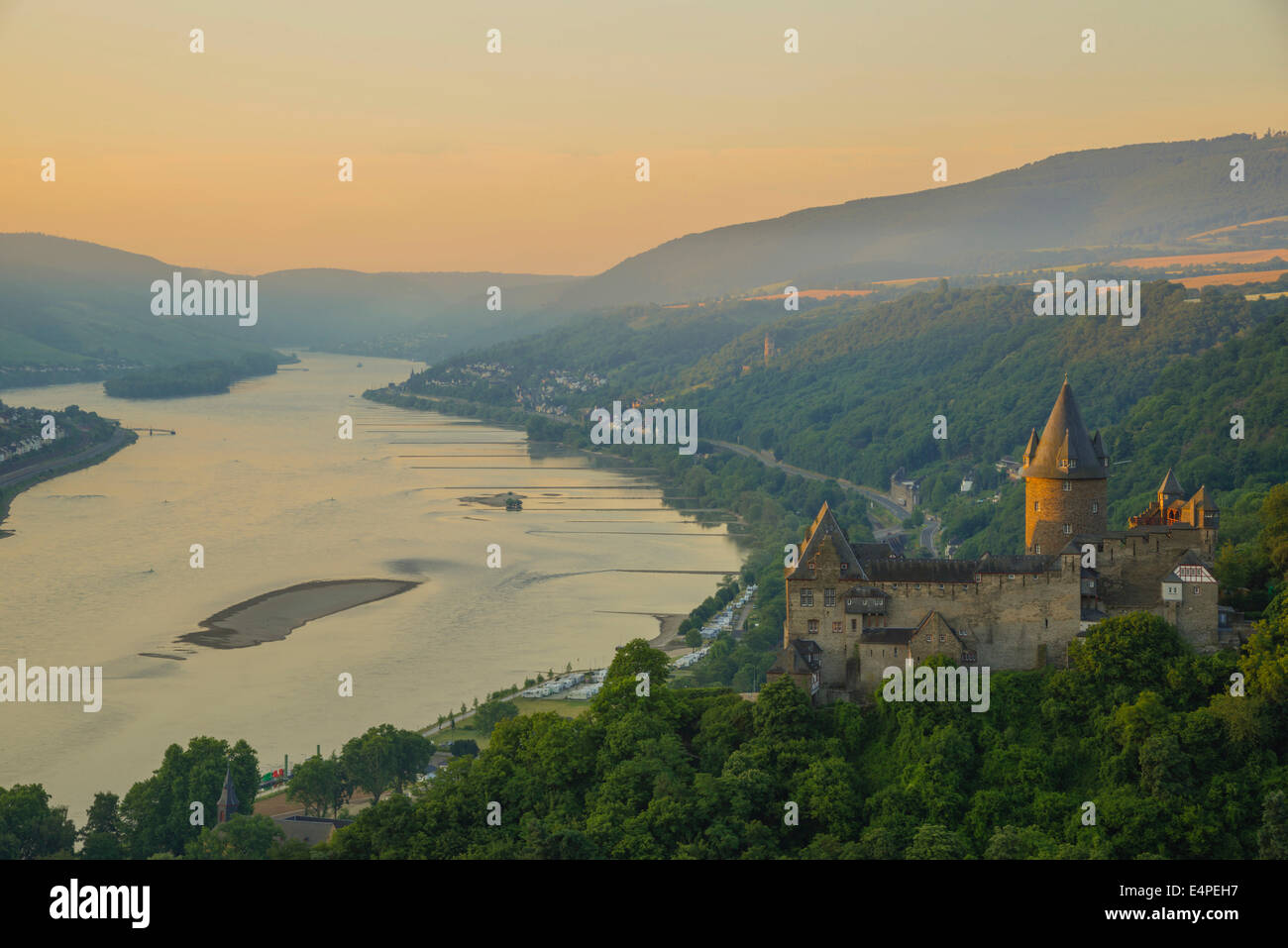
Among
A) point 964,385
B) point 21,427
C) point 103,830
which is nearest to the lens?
point 103,830

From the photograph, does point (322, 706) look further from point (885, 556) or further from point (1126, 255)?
point (1126, 255)

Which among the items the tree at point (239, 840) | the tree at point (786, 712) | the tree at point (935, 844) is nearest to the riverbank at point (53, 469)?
the tree at point (239, 840)

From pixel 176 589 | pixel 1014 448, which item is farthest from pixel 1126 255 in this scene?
pixel 176 589

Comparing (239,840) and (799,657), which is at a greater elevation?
(799,657)

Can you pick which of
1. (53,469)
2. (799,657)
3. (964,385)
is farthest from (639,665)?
(964,385)

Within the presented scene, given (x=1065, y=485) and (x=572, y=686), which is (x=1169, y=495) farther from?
(x=572, y=686)

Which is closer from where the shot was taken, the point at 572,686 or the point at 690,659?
the point at 572,686
